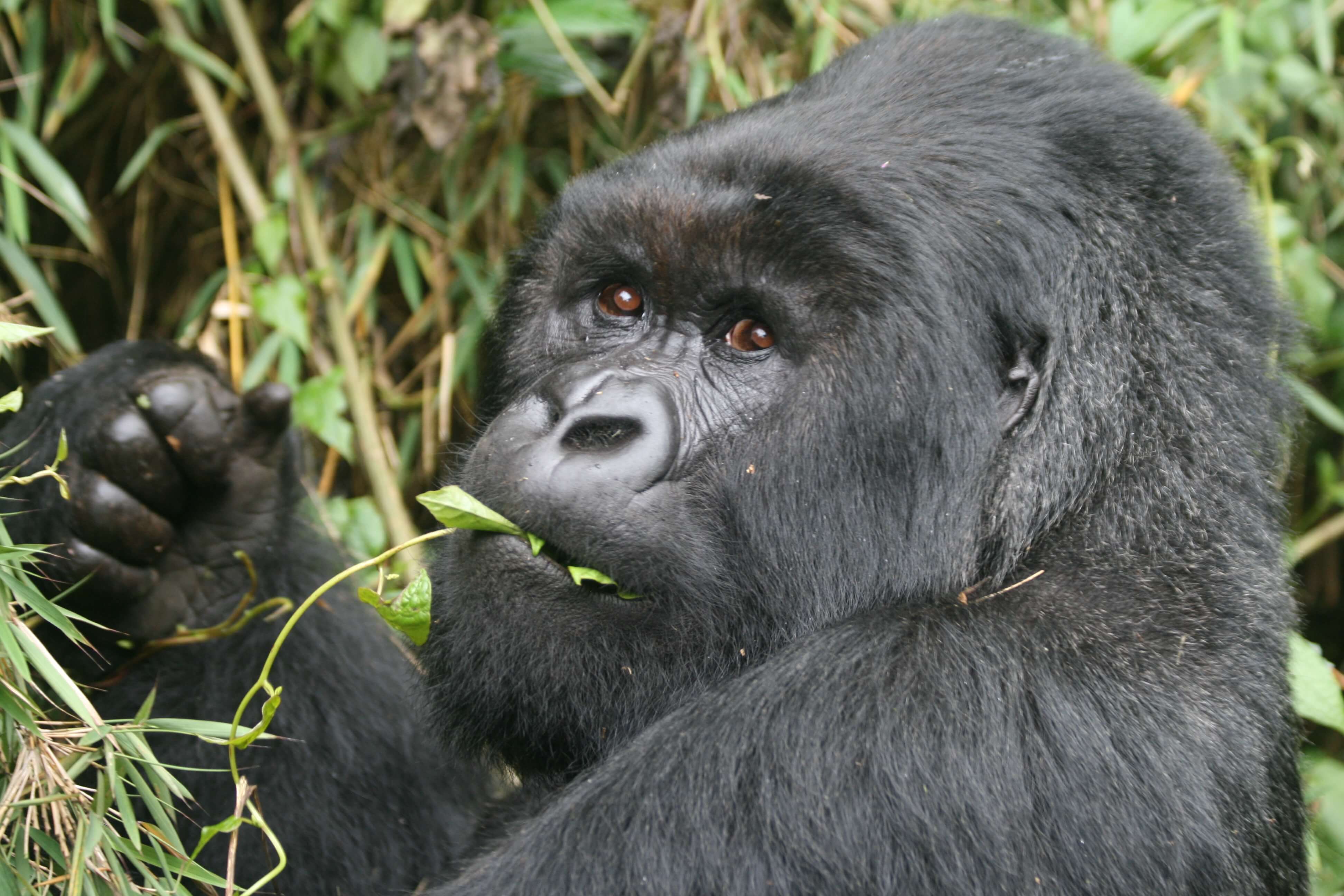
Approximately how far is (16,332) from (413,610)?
2.34ft

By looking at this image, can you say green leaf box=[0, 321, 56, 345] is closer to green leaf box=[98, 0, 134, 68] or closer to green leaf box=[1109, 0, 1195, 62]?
green leaf box=[98, 0, 134, 68]

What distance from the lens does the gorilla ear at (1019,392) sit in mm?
2166

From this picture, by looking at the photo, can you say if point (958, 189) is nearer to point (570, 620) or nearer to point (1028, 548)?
point (1028, 548)

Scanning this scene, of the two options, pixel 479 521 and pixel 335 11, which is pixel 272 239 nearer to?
pixel 335 11

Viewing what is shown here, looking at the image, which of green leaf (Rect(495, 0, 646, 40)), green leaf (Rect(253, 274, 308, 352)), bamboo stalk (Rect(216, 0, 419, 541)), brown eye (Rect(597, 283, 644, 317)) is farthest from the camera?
green leaf (Rect(495, 0, 646, 40))

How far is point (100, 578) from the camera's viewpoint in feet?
8.55

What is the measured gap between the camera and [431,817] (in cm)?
301

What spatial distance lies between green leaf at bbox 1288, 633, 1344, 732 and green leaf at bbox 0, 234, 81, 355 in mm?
2951

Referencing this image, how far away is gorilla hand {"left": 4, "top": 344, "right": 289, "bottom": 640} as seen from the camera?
8.51 ft

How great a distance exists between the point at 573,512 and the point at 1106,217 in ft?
3.28

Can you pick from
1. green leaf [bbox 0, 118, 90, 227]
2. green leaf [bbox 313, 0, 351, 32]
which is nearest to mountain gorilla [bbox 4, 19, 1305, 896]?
green leaf [bbox 0, 118, 90, 227]

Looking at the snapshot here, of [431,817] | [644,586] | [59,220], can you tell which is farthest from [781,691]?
[59,220]

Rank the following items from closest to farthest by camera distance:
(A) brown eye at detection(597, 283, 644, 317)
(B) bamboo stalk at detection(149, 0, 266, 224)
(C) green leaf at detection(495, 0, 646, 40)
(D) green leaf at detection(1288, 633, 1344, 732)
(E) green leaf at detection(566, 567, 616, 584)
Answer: (E) green leaf at detection(566, 567, 616, 584), (A) brown eye at detection(597, 283, 644, 317), (D) green leaf at detection(1288, 633, 1344, 732), (C) green leaf at detection(495, 0, 646, 40), (B) bamboo stalk at detection(149, 0, 266, 224)

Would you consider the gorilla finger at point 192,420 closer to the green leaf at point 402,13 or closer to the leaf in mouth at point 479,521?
the leaf in mouth at point 479,521
